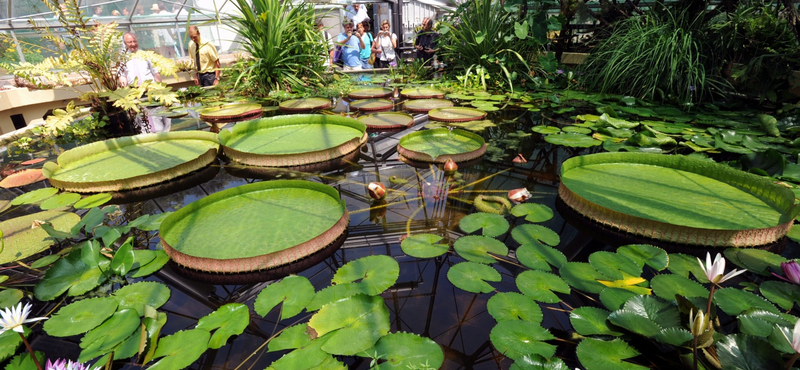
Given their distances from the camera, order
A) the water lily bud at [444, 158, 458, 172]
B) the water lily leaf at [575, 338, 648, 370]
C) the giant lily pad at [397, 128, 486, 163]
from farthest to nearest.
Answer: the giant lily pad at [397, 128, 486, 163] → the water lily bud at [444, 158, 458, 172] → the water lily leaf at [575, 338, 648, 370]

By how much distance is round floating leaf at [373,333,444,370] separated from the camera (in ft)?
3.02

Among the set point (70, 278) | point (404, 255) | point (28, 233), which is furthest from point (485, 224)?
point (28, 233)

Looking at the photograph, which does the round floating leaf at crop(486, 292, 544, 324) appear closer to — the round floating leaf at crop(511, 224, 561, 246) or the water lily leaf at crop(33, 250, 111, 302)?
the round floating leaf at crop(511, 224, 561, 246)

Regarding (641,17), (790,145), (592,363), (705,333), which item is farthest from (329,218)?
(641,17)

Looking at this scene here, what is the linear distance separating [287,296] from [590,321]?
965 millimetres

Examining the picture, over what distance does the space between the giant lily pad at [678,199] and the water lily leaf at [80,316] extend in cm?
189

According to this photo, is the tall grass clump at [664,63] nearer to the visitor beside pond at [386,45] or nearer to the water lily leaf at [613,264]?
the water lily leaf at [613,264]

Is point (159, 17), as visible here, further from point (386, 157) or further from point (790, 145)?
point (790, 145)

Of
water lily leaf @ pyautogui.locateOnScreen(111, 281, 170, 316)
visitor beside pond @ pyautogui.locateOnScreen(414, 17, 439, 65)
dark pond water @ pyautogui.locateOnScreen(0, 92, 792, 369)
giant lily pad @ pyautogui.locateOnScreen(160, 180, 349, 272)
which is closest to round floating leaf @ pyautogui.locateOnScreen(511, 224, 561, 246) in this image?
dark pond water @ pyautogui.locateOnScreen(0, 92, 792, 369)

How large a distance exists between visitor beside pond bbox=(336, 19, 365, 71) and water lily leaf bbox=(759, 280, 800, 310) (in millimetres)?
6835

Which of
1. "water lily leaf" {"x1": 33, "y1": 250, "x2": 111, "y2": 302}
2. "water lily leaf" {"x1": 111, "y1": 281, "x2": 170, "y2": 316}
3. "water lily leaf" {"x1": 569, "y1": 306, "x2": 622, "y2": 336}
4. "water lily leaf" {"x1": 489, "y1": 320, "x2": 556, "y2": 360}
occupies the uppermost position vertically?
"water lily leaf" {"x1": 33, "y1": 250, "x2": 111, "y2": 302}

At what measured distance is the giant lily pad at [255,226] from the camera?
1343 mm

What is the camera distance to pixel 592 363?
0.92 meters

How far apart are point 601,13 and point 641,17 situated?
0.78 metres
